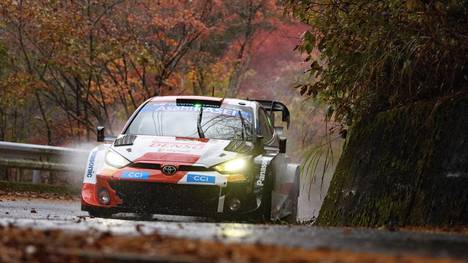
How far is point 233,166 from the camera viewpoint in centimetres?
1117

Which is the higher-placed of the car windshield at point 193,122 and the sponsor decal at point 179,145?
the car windshield at point 193,122

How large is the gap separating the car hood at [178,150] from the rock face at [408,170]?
1.40m

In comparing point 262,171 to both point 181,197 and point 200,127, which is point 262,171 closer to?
point 181,197

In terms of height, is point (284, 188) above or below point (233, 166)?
below

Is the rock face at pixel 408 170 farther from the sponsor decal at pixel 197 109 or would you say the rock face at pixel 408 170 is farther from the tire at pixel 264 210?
the sponsor decal at pixel 197 109

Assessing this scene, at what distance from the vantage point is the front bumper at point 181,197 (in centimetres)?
1097

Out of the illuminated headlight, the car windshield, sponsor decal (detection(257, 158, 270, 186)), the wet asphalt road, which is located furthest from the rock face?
the illuminated headlight

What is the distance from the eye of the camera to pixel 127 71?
26656 mm

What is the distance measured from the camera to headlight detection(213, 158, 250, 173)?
11.1 meters

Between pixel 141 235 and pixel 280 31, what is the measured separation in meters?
24.3

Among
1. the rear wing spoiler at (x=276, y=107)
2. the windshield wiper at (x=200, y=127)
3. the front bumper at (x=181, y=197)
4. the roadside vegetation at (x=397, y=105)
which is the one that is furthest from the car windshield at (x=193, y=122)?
the rear wing spoiler at (x=276, y=107)

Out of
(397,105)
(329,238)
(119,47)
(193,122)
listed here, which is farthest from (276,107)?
(119,47)

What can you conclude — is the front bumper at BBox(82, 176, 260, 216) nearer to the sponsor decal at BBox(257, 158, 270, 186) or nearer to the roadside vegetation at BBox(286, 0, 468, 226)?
the sponsor decal at BBox(257, 158, 270, 186)

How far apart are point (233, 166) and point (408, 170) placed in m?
2.07
